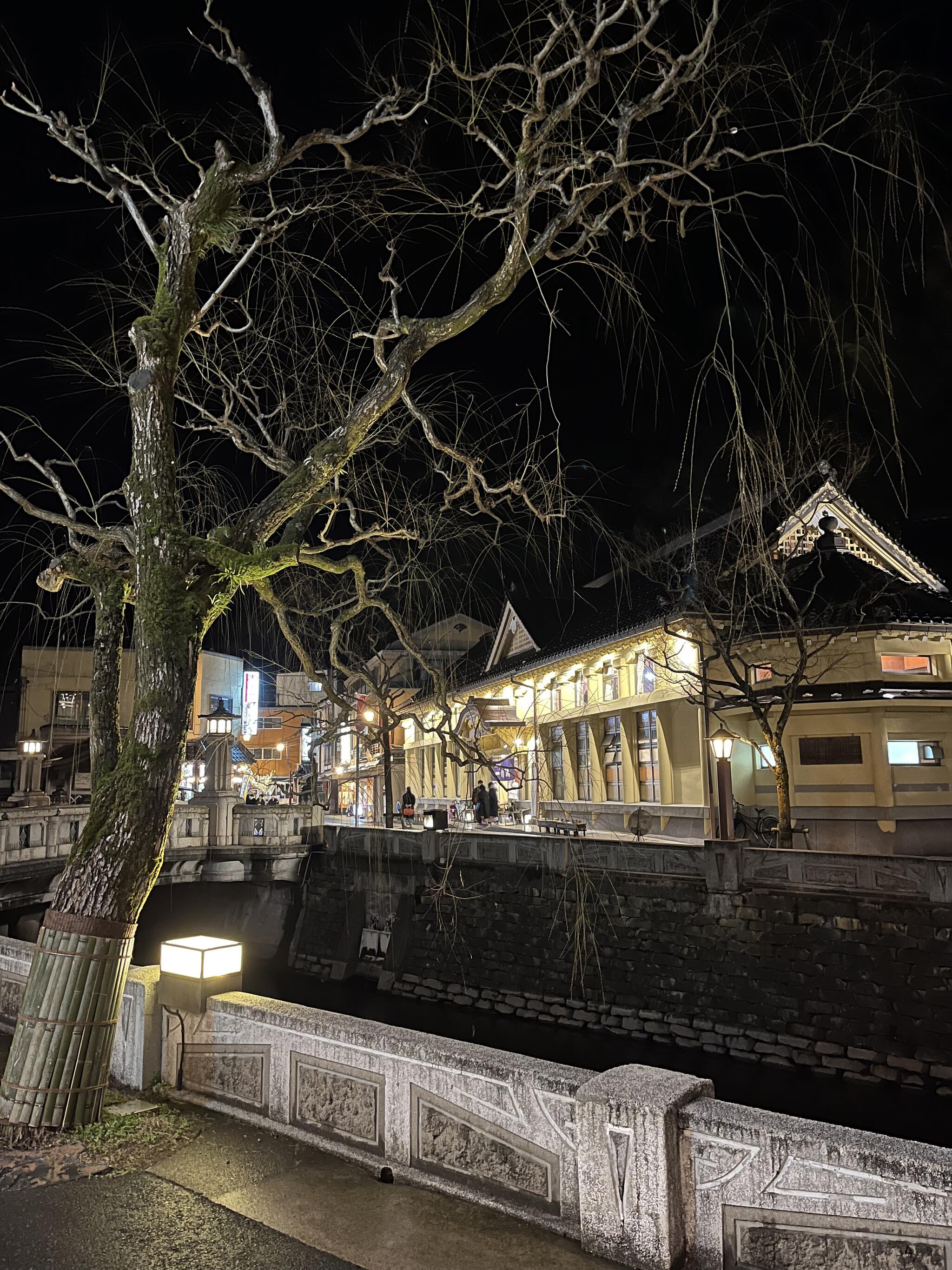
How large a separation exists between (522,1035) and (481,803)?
442 inches

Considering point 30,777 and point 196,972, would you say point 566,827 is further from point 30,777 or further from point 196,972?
point 30,777

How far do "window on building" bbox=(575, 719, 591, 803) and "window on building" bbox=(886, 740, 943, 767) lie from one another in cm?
1050

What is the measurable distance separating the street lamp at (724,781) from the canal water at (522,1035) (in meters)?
4.91

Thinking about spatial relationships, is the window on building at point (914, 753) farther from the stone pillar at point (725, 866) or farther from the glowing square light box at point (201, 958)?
the glowing square light box at point (201, 958)

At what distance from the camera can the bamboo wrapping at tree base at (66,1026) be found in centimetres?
602

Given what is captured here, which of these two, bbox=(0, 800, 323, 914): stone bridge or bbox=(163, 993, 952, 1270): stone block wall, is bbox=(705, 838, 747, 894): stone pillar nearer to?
bbox=(0, 800, 323, 914): stone bridge

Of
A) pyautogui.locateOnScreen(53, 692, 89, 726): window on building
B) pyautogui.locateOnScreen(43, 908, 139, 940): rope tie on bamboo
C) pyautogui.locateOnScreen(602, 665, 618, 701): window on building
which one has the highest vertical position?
pyautogui.locateOnScreen(53, 692, 89, 726): window on building

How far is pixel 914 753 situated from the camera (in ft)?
71.3

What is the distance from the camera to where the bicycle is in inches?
834

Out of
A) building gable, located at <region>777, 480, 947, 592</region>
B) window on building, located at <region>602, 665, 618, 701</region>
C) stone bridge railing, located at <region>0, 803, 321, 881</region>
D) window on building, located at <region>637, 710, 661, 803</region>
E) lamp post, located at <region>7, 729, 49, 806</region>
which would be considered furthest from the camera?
window on building, located at <region>602, 665, 618, 701</region>

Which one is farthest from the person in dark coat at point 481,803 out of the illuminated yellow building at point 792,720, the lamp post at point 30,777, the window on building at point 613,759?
the lamp post at point 30,777

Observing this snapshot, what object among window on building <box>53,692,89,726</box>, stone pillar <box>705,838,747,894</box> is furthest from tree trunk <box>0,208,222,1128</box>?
window on building <box>53,692,89,726</box>

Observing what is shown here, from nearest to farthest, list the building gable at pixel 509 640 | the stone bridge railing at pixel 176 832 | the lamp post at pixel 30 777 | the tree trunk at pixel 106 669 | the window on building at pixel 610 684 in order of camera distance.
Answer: the tree trunk at pixel 106 669 < the stone bridge railing at pixel 176 832 < the lamp post at pixel 30 777 < the window on building at pixel 610 684 < the building gable at pixel 509 640

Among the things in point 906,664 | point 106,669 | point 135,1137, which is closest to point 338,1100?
point 135,1137
